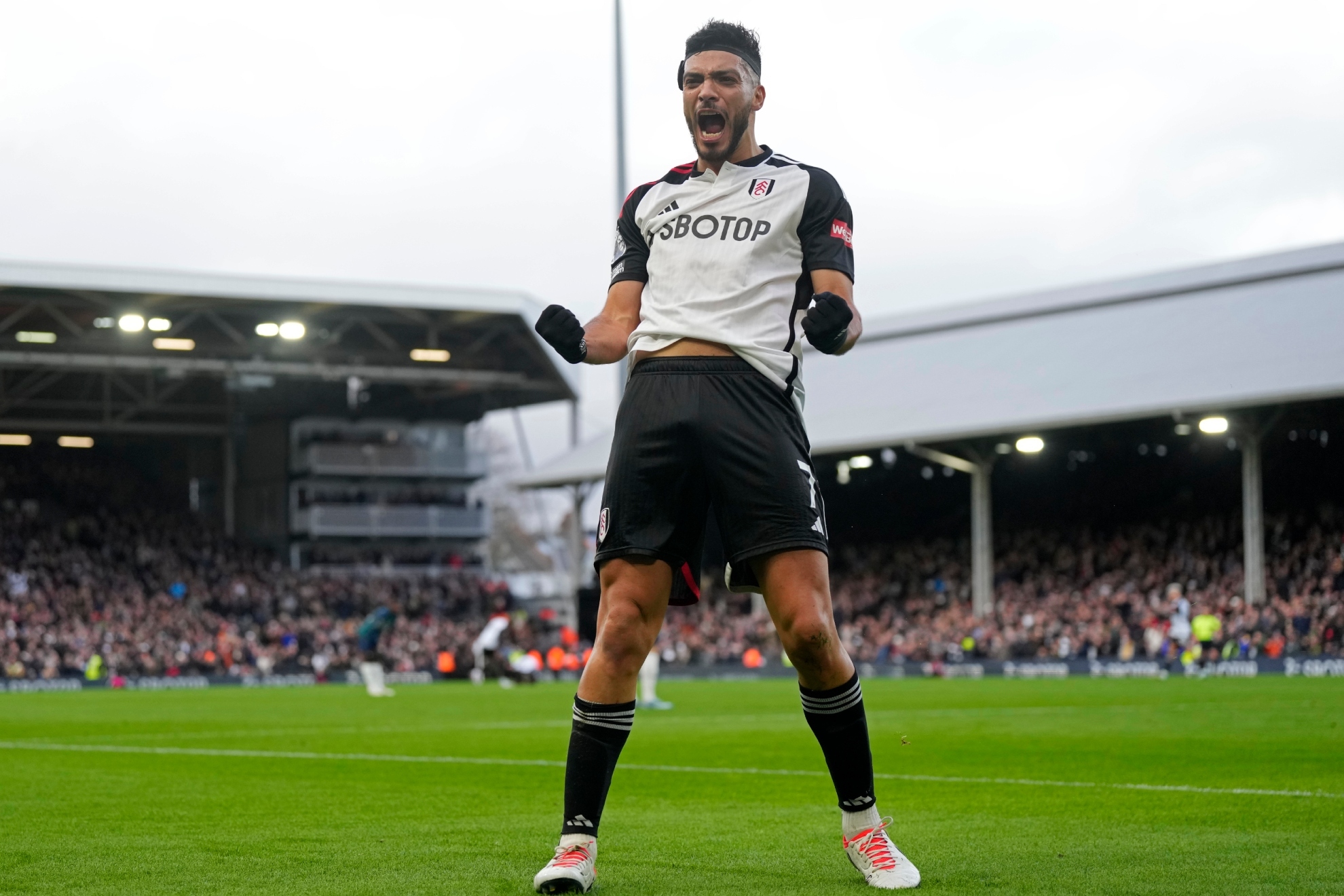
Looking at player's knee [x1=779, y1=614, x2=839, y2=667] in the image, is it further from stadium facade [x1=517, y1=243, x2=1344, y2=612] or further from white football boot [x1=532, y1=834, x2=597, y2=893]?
stadium facade [x1=517, y1=243, x2=1344, y2=612]

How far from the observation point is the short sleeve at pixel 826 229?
4.50 metres

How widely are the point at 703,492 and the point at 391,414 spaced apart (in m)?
49.6

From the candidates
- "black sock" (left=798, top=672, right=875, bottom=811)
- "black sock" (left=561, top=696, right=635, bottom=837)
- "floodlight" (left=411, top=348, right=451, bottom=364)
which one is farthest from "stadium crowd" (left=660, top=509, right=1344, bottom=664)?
"black sock" (left=561, top=696, right=635, bottom=837)

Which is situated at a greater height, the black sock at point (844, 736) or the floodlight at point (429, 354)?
the floodlight at point (429, 354)

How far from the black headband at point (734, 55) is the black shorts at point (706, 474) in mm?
840

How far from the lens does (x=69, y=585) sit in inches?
1757

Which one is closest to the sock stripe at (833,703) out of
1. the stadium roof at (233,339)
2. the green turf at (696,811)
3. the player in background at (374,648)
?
the green turf at (696,811)

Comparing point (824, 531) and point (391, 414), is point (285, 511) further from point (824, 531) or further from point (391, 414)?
point (824, 531)

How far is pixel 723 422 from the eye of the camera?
4.30 meters

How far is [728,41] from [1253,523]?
2818 cm

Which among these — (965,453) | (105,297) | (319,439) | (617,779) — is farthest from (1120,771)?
(319,439)

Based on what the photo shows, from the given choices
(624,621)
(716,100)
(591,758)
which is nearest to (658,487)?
(624,621)

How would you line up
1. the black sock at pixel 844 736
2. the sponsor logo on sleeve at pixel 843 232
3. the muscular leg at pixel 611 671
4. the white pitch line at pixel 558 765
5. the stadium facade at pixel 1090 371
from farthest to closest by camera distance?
the stadium facade at pixel 1090 371, the white pitch line at pixel 558 765, the sponsor logo on sleeve at pixel 843 232, the black sock at pixel 844 736, the muscular leg at pixel 611 671

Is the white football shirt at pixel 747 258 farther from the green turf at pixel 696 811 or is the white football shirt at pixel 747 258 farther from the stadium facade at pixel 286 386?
the stadium facade at pixel 286 386
